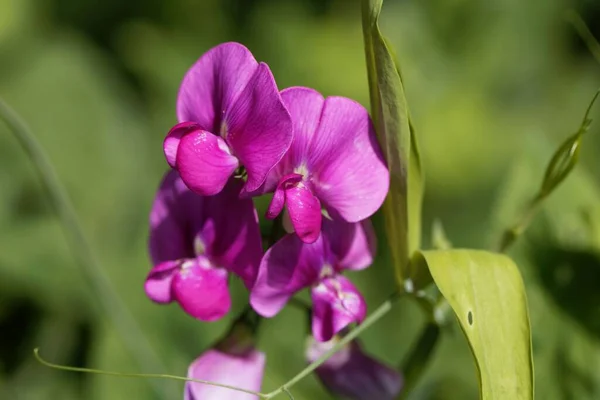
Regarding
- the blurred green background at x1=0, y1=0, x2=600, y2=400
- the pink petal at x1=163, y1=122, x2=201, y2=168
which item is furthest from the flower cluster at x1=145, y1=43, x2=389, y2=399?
the blurred green background at x1=0, y1=0, x2=600, y2=400

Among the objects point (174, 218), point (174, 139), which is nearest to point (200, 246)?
point (174, 218)

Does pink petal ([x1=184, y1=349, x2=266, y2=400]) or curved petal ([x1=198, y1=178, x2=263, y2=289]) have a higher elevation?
curved petal ([x1=198, y1=178, x2=263, y2=289])

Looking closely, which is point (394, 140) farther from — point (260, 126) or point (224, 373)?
point (224, 373)

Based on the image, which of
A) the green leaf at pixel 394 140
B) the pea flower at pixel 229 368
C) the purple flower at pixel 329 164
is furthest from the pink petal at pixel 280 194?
the pea flower at pixel 229 368

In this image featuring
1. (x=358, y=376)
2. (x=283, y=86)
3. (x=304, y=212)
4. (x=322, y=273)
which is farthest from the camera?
(x=283, y=86)

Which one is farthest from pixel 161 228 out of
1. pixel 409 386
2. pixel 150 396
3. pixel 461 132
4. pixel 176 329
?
pixel 461 132

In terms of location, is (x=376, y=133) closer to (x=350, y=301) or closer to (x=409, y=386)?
(x=350, y=301)

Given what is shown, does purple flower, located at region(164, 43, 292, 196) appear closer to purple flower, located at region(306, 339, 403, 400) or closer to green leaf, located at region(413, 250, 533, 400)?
green leaf, located at region(413, 250, 533, 400)
